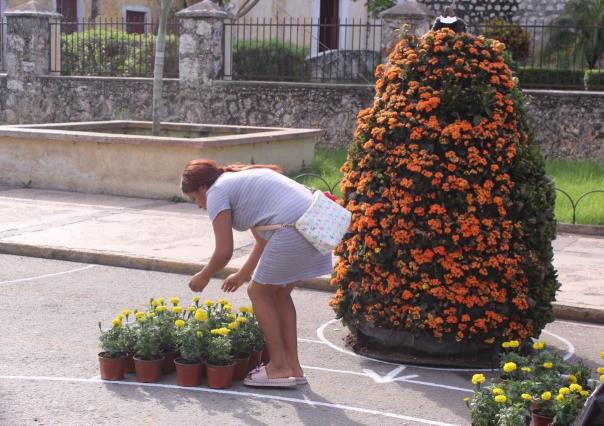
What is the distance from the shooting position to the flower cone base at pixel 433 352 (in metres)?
7.23

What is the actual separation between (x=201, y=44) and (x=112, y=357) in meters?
13.6

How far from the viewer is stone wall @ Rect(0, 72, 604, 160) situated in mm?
17453

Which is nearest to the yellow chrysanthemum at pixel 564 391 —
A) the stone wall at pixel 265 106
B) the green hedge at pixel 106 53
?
the stone wall at pixel 265 106

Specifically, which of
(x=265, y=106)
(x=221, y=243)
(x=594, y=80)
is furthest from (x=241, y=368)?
(x=594, y=80)

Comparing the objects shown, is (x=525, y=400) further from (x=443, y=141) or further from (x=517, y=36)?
(x=517, y=36)

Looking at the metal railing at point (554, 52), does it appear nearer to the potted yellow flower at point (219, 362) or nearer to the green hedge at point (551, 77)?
the green hedge at point (551, 77)

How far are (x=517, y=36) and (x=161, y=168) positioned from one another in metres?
11.7

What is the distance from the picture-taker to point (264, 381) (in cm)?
656

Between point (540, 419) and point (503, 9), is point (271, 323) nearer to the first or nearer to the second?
point (540, 419)

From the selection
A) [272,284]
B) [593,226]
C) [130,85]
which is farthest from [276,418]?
[130,85]

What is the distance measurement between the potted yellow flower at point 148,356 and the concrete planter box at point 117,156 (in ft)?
25.2

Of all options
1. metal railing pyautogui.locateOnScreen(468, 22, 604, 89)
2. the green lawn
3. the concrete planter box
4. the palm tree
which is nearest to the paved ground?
the green lawn

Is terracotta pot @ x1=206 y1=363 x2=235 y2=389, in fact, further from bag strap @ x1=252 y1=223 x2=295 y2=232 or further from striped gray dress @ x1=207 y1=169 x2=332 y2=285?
bag strap @ x1=252 y1=223 x2=295 y2=232

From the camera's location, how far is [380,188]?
23.9ft
